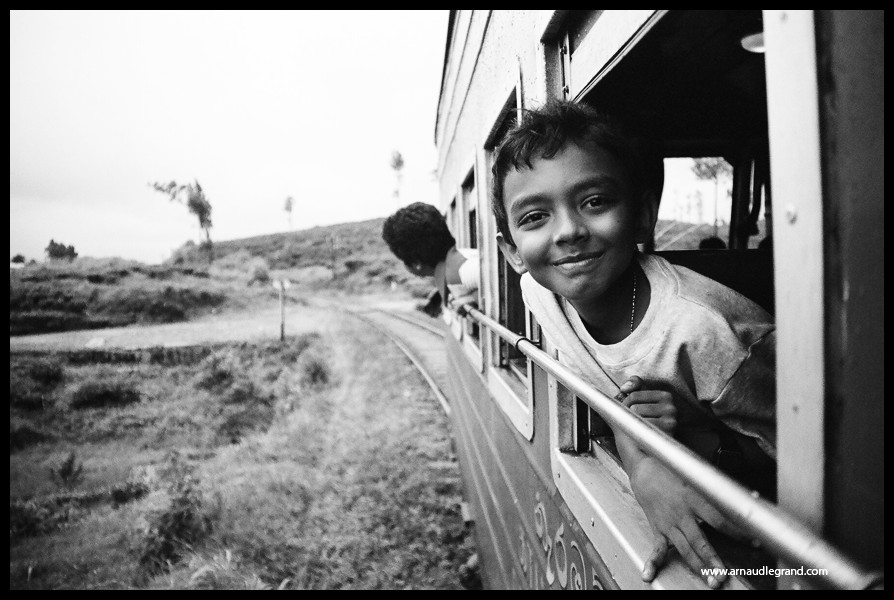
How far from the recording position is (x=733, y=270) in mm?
1915

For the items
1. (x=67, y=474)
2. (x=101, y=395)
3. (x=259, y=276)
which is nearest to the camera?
(x=67, y=474)

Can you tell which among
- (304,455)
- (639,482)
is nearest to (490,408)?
(639,482)

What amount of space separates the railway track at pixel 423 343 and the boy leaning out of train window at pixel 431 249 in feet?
16.9

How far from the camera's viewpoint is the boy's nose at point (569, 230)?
3.51ft

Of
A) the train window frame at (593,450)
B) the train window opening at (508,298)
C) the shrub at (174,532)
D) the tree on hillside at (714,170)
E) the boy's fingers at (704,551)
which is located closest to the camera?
the boy's fingers at (704,551)

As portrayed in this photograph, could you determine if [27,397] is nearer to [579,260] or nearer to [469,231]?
[469,231]

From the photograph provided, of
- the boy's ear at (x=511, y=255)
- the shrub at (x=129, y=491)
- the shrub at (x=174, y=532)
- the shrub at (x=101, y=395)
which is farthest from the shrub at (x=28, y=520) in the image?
the boy's ear at (x=511, y=255)

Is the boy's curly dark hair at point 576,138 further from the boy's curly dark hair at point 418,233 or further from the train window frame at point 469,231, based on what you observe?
the train window frame at point 469,231

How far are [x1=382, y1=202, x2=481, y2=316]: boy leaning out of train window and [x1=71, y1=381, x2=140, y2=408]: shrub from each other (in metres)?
22.5

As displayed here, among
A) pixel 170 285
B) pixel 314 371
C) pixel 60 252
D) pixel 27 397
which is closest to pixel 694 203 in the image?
pixel 314 371

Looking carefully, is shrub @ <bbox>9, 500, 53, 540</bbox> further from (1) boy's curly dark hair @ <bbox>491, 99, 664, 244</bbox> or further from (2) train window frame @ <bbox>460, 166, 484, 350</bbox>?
(1) boy's curly dark hair @ <bbox>491, 99, 664, 244</bbox>

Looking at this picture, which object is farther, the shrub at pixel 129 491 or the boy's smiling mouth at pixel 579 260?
the shrub at pixel 129 491

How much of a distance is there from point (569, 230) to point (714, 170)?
1830mm
